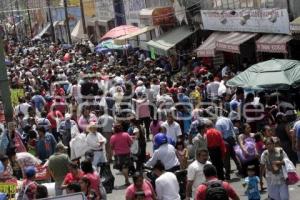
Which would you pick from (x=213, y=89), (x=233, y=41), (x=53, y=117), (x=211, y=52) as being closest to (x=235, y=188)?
(x=53, y=117)

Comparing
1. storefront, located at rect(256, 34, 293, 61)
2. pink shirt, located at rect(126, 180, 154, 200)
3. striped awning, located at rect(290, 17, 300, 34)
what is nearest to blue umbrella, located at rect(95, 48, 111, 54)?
storefront, located at rect(256, 34, 293, 61)

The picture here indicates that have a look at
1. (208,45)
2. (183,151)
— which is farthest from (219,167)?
(208,45)

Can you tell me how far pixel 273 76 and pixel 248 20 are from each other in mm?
9923

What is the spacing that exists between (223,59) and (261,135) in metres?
15.8

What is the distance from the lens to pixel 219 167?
13.9m

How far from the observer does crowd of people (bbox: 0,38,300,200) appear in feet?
35.1

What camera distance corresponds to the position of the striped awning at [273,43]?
→ 2277 cm

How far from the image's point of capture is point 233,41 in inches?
1028

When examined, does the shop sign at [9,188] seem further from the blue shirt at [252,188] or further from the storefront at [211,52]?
the storefront at [211,52]

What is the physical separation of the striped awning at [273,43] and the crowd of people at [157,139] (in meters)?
1.62

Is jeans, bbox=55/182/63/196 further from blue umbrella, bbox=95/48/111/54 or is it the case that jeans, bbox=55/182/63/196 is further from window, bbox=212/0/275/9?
blue umbrella, bbox=95/48/111/54

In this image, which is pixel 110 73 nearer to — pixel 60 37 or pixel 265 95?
pixel 265 95

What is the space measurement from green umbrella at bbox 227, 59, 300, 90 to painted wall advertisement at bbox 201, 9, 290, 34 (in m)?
6.45

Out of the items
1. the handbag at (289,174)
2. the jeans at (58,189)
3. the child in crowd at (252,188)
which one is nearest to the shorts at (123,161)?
the jeans at (58,189)
